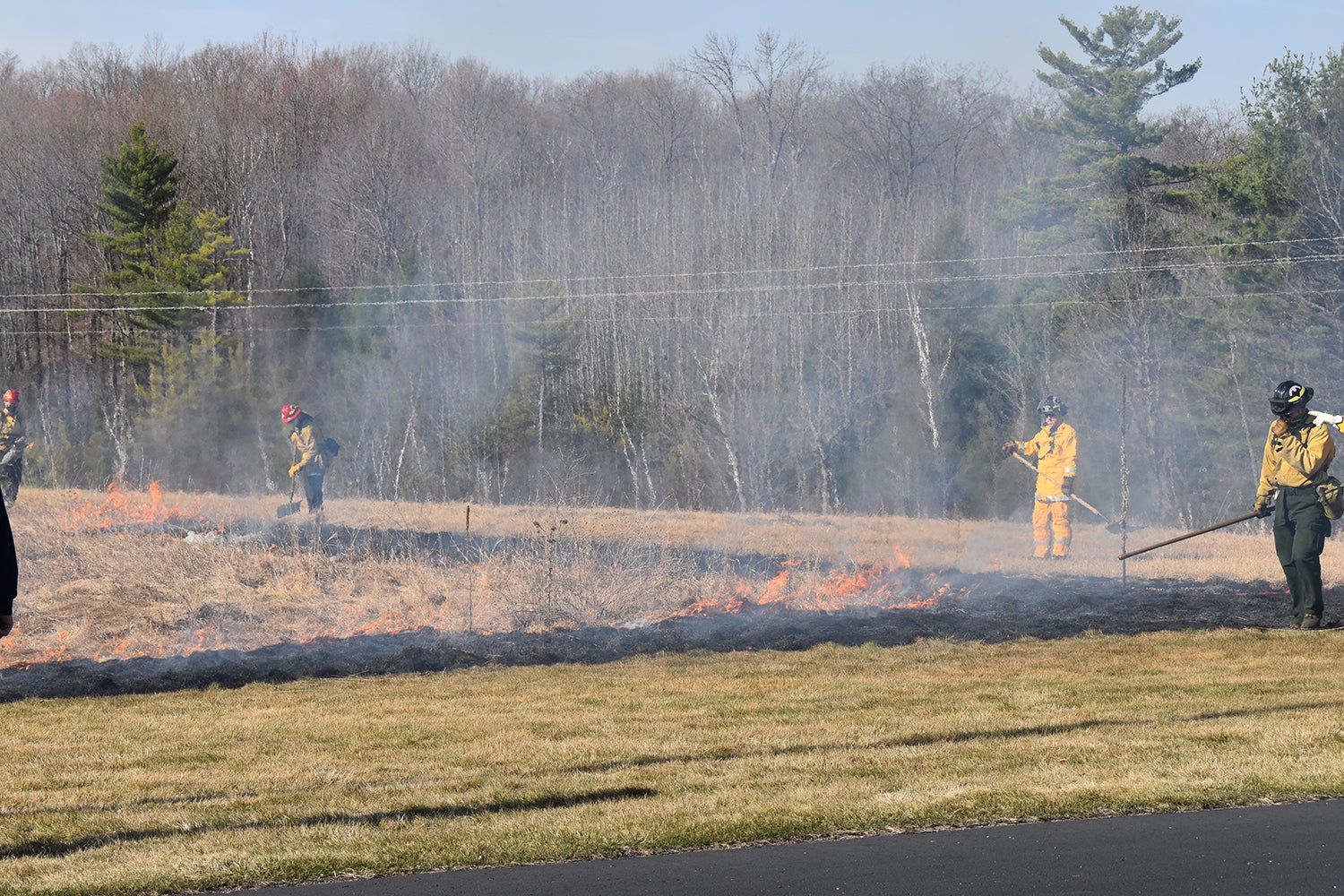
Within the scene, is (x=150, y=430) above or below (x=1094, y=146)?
below

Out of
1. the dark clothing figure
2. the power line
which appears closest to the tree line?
the power line

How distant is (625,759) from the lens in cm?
735

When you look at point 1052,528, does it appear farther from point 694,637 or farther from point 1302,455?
point 694,637

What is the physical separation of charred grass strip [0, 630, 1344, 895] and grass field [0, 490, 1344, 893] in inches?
0.9

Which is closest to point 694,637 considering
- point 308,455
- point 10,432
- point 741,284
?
point 308,455

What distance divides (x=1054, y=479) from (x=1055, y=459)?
305mm

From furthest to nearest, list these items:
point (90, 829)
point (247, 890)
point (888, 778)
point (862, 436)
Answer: point (862, 436), point (888, 778), point (90, 829), point (247, 890)

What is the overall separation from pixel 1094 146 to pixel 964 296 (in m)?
6.54

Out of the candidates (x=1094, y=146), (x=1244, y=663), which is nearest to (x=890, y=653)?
(x=1244, y=663)

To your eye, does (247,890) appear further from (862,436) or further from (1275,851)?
(862,436)

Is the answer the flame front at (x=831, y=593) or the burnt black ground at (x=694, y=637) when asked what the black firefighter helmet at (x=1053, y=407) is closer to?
the flame front at (x=831, y=593)

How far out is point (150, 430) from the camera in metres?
41.9

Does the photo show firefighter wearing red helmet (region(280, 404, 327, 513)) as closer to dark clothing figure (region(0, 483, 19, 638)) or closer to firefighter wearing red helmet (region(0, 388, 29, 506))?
firefighter wearing red helmet (region(0, 388, 29, 506))

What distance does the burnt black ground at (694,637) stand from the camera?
36.8ft
